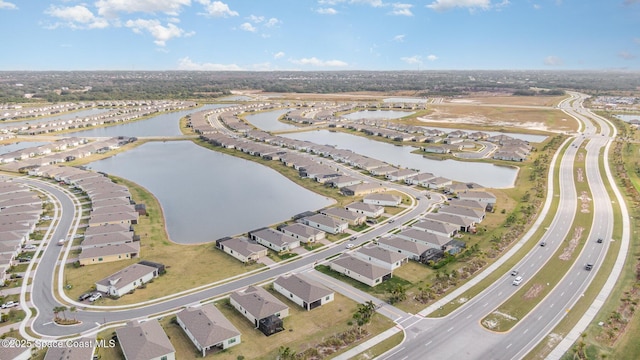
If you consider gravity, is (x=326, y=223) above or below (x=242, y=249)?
above

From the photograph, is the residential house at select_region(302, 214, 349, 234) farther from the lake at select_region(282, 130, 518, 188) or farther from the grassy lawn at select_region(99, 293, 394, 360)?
the lake at select_region(282, 130, 518, 188)

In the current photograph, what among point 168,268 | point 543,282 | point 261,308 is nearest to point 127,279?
point 168,268

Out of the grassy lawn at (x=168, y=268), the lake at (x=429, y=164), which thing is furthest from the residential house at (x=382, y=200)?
the grassy lawn at (x=168, y=268)

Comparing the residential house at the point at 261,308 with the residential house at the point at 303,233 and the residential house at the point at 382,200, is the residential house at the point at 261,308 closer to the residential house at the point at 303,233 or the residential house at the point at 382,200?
the residential house at the point at 303,233

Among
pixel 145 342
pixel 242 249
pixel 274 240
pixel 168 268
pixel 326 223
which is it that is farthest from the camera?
pixel 326 223

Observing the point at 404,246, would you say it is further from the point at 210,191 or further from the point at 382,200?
the point at 210,191

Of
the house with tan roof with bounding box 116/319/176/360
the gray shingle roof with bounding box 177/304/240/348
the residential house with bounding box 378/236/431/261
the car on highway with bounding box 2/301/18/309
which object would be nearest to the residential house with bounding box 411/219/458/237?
the residential house with bounding box 378/236/431/261
